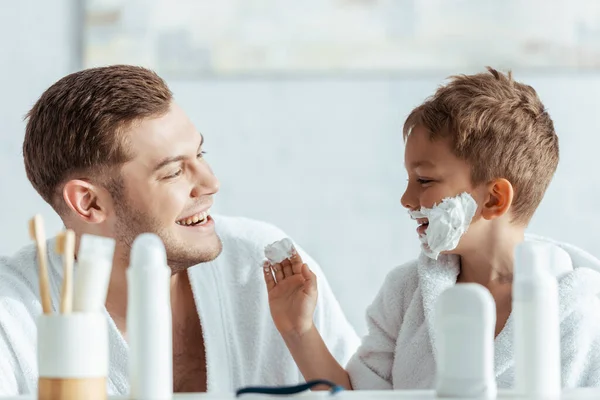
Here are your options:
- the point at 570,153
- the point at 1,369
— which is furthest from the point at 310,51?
the point at 1,369

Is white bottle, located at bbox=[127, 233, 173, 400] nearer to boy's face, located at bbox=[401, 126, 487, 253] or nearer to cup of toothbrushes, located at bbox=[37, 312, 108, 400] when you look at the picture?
cup of toothbrushes, located at bbox=[37, 312, 108, 400]

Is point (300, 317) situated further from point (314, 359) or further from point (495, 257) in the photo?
→ point (495, 257)

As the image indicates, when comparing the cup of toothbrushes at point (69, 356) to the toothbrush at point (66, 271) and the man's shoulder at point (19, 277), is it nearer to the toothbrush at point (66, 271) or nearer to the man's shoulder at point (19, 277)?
the toothbrush at point (66, 271)

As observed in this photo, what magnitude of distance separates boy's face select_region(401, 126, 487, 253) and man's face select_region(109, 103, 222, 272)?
0.37 metres

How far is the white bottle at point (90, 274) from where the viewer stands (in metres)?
0.84

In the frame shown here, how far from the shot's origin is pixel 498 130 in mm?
1403

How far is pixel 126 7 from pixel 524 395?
1.73 meters

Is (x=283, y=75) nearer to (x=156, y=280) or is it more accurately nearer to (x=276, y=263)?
(x=276, y=263)

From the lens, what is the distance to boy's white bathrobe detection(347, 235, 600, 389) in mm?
1306

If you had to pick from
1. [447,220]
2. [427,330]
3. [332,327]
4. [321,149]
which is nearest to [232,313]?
[332,327]

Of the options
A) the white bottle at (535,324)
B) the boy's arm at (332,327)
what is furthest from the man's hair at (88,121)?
the white bottle at (535,324)

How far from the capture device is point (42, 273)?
2.82ft

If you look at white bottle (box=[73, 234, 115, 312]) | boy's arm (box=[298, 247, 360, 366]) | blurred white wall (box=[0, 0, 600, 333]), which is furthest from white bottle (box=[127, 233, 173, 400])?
blurred white wall (box=[0, 0, 600, 333])

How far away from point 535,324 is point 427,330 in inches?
22.5
